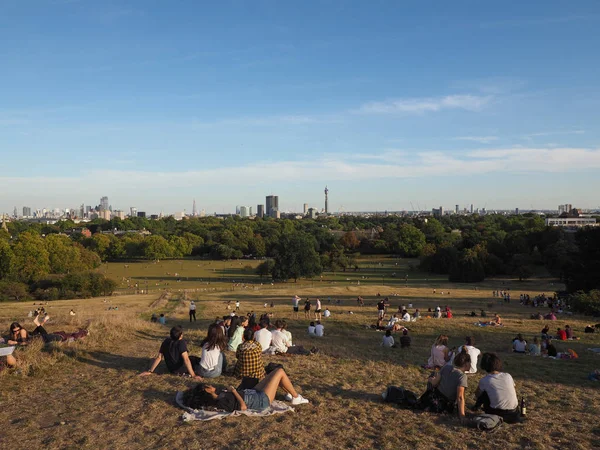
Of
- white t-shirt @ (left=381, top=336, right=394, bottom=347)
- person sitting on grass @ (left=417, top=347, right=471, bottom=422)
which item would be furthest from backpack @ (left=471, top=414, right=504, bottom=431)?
white t-shirt @ (left=381, top=336, right=394, bottom=347)

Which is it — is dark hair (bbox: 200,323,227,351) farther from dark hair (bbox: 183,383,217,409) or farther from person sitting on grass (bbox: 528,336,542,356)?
person sitting on grass (bbox: 528,336,542,356)

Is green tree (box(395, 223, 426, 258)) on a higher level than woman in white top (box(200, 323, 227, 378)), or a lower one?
lower

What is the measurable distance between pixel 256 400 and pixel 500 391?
373cm

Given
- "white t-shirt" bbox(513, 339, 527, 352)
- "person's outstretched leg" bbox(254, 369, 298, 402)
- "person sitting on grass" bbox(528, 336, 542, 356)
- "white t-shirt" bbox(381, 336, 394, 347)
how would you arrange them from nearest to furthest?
"person's outstretched leg" bbox(254, 369, 298, 402) → "person sitting on grass" bbox(528, 336, 542, 356) → "white t-shirt" bbox(513, 339, 527, 352) → "white t-shirt" bbox(381, 336, 394, 347)

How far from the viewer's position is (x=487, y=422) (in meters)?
6.45

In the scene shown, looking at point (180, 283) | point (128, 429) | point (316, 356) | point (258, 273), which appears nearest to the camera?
point (128, 429)

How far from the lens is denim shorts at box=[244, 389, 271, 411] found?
6953 mm

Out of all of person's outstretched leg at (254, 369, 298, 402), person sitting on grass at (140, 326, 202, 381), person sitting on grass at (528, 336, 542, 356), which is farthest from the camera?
person sitting on grass at (528, 336, 542, 356)

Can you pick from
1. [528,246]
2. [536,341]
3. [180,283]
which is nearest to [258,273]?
[180,283]

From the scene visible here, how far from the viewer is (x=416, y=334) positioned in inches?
703

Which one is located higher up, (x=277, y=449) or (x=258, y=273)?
(x=277, y=449)

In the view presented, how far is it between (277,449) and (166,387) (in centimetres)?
320

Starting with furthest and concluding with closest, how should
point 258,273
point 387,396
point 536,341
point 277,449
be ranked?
point 258,273 → point 536,341 → point 387,396 → point 277,449

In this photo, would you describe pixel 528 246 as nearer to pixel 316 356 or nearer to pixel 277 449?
pixel 316 356
